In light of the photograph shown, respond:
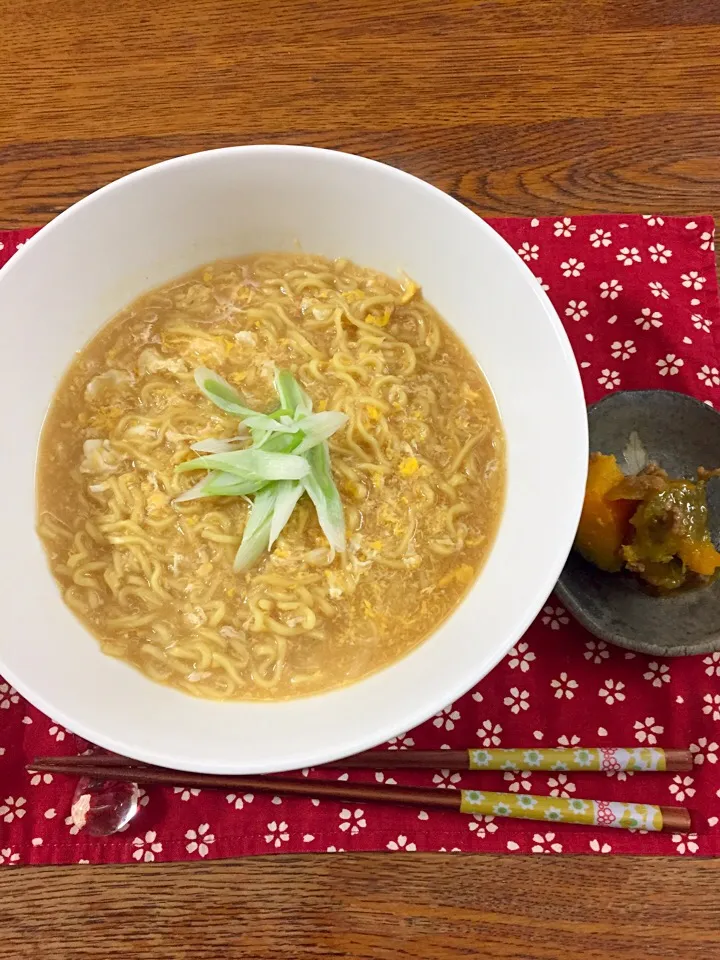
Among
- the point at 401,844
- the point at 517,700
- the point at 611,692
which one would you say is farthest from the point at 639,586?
the point at 401,844

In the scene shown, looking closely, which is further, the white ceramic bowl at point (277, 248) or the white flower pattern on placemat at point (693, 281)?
the white flower pattern on placemat at point (693, 281)

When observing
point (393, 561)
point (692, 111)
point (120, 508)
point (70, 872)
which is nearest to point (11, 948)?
point (70, 872)

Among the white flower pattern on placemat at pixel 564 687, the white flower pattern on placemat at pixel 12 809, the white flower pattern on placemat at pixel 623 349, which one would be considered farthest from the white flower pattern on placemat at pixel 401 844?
the white flower pattern on placemat at pixel 623 349

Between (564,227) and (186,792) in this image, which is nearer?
(186,792)

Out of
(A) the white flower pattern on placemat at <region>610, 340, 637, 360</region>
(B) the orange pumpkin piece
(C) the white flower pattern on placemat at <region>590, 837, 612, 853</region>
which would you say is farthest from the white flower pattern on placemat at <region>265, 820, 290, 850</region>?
(A) the white flower pattern on placemat at <region>610, 340, 637, 360</region>

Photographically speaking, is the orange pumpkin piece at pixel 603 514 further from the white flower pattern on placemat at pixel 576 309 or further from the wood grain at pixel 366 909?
the wood grain at pixel 366 909

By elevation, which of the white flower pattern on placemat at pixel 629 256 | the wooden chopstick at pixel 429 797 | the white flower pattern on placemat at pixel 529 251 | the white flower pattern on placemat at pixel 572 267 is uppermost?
the white flower pattern on placemat at pixel 529 251

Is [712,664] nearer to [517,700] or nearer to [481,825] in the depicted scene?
[517,700]
